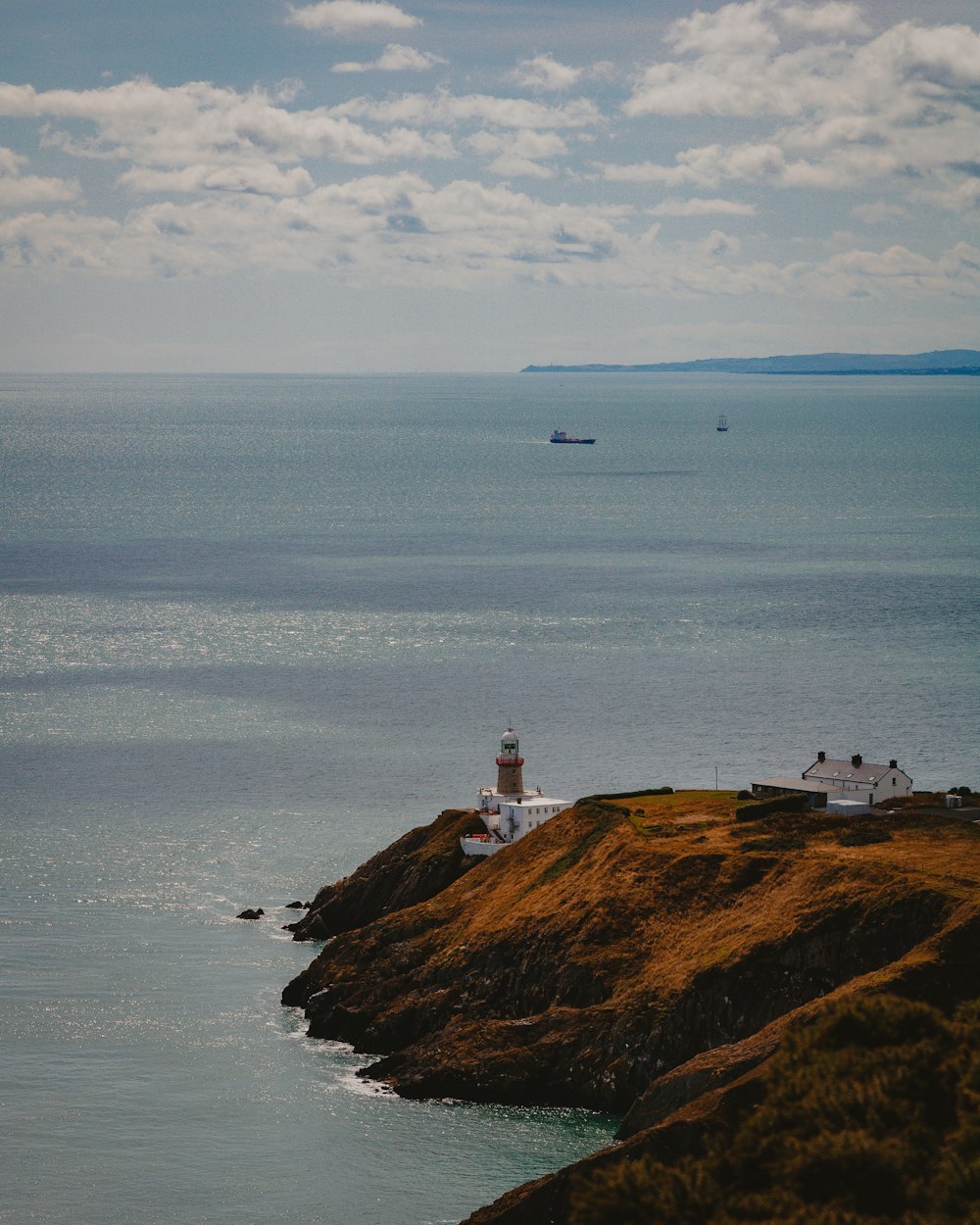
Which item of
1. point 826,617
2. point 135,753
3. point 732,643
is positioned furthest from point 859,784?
point 826,617

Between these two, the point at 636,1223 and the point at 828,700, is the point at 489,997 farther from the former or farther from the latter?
the point at 828,700

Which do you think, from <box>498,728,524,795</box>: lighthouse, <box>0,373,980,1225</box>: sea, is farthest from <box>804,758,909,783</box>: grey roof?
<box>0,373,980,1225</box>: sea

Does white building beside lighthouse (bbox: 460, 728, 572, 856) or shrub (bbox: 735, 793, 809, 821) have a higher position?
shrub (bbox: 735, 793, 809, 821)

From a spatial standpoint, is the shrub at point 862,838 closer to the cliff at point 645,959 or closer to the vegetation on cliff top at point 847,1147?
the cliff at point 645,959

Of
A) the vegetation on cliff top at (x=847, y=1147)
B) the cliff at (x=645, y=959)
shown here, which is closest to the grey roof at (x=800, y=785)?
the cliff at (x=645, y=959)

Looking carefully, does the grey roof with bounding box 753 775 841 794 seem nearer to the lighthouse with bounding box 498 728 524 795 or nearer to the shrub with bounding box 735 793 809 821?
the shrub with bounding box 735 793 809 821

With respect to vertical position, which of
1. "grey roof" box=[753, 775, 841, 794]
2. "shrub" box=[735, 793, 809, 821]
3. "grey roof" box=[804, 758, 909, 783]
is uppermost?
"grey roof" box=[804, 758, 909, 783]
